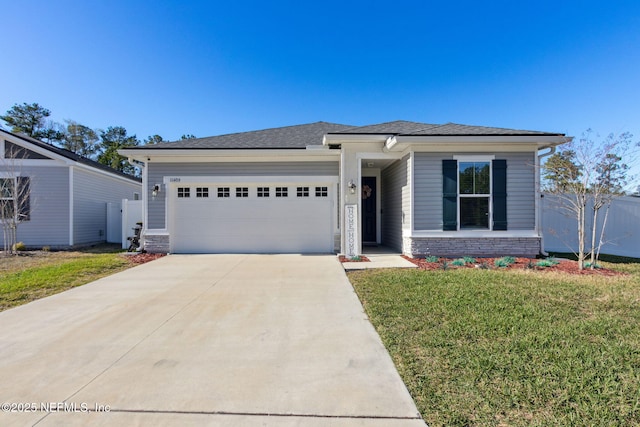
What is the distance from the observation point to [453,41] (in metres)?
11.8

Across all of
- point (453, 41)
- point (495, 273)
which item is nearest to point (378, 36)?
point (453, 41)

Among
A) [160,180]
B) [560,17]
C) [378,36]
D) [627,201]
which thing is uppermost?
[378,36]

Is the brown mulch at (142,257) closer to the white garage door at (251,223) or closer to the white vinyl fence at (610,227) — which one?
the white garage door at (251,223)

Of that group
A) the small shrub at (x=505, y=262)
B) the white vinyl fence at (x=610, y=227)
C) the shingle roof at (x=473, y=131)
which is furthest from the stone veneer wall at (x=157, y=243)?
the white vinyl fence at (x=610, y=227)

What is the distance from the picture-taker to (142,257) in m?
8.98

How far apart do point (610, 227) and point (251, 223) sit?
11.2m

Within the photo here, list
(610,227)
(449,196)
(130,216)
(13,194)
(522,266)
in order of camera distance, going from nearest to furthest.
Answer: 1. (522,266)
2. (449,196)
3. (610,227)
4. (13,194)
5. (130,216)

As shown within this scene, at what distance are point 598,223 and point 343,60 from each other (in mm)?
10728

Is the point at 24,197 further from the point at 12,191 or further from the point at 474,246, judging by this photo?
the point at 474,246

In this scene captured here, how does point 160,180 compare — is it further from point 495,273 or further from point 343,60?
point 495,273

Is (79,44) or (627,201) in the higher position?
(79,44)

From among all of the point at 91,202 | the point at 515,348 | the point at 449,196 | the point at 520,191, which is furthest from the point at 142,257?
the point at 520,191

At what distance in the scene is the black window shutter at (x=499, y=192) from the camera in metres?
8.38

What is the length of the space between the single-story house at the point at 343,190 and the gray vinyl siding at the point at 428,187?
0.09 ft
